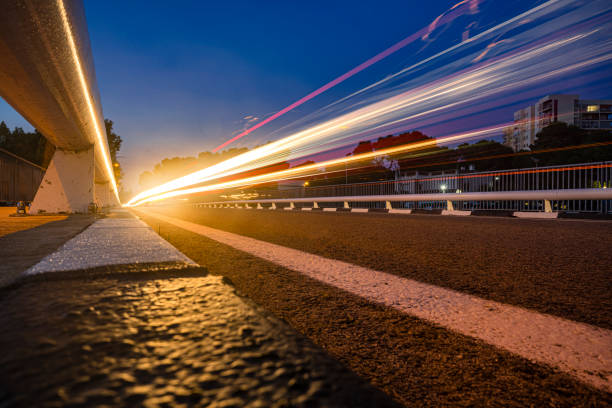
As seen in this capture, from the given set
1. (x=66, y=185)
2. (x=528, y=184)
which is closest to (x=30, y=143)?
(x=66, y=185)

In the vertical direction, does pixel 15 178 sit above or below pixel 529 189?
above

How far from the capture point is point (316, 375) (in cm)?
40

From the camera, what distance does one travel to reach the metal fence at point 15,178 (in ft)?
78.9

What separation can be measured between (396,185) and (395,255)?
17.3m

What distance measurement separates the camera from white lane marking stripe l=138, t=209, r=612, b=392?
1301mm

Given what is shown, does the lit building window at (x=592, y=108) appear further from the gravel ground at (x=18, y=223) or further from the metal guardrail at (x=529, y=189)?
the gravel ground at (x=18, y=223)

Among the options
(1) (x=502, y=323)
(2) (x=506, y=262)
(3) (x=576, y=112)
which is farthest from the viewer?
(3) (x=576, y=112)

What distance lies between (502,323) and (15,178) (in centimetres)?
3516

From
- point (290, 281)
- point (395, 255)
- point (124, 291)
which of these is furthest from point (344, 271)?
Answer: point (124, 291)

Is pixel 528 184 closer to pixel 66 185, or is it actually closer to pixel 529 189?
pixel 529 189

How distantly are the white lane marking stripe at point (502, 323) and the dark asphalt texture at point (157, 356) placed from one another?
1.38 metres

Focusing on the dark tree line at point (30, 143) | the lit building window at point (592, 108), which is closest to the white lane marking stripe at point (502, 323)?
the dark tree line at point (30, 143)

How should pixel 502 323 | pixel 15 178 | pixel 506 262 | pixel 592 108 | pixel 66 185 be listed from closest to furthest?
pixel 502 323, pixel 506 262, pixel 66 185, pixel 15 178, pixel 592 108

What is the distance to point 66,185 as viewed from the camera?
36.7 ft
